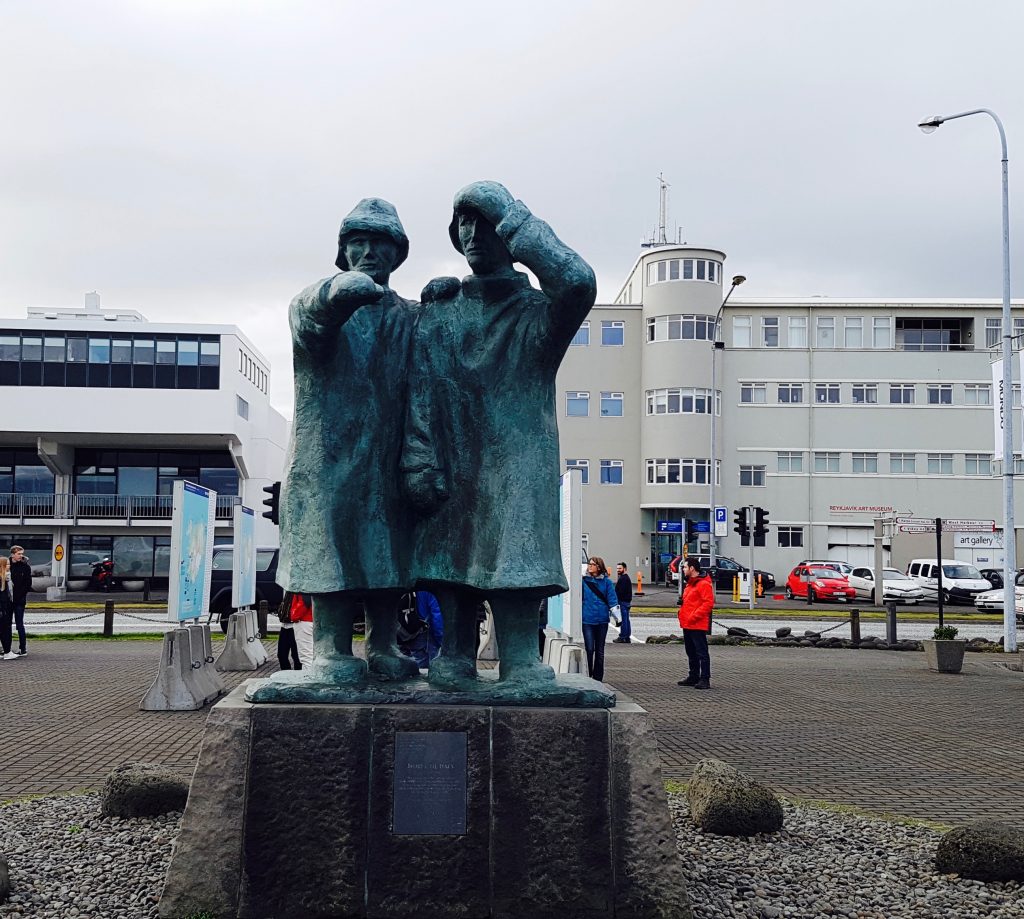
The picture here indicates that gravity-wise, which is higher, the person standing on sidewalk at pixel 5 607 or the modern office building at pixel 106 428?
the modern office building at pixel 106 428

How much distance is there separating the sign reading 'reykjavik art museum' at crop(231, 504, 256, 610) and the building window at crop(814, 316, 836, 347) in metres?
39.4

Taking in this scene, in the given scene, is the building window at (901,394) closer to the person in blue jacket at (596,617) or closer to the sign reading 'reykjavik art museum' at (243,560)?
the sign reading 'reykjavik art museum' at (243,560)

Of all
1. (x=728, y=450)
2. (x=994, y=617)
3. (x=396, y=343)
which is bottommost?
(x=994, y=617)

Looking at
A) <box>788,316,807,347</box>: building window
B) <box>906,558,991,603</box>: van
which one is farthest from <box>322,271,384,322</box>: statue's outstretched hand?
<box>788,316,807,347</box>: building window

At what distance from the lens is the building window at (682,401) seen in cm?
5228

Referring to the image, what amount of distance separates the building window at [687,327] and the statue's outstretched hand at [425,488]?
4824 centimetres

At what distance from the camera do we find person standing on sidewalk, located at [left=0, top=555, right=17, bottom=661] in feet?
58.6

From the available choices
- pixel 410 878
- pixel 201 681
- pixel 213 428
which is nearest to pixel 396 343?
pixel 410 878

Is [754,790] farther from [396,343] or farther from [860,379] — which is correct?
[860,379]

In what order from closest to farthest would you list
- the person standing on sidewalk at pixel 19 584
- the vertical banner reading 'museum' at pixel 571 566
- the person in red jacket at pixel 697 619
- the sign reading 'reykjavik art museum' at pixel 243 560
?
the vertical banner reading 'museum' at pixel 571 566, the person in red jacket at pixel 697 619, the person standing on sidewalk at pixel 19 584, the sign reading 'reykjavik art museum' at pixel 243 560

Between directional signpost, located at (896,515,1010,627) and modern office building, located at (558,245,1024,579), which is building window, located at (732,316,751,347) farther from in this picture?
directional signpost, located at (896,515,1010,627)

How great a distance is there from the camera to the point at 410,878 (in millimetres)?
4449

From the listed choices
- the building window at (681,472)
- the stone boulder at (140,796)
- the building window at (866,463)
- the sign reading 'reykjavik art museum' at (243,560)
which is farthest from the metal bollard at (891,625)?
the building window at (866,463)

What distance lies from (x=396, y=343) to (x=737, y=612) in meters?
29.2
